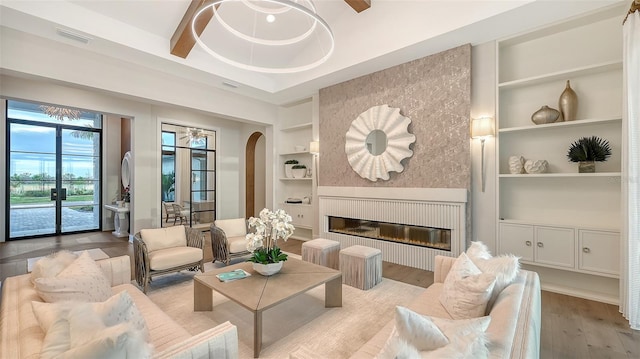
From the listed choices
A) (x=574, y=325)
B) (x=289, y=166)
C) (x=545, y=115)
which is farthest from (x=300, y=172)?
(x=574, y=325)

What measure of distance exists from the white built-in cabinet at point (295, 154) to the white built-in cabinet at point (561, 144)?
3.77 m

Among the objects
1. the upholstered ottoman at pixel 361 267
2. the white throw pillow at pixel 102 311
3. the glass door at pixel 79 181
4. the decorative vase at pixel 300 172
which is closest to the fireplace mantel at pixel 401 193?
the decorative vase at pixel 300 172

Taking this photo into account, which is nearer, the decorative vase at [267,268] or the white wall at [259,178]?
the decorative vase at [267,268]

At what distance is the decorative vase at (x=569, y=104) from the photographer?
10.4ft

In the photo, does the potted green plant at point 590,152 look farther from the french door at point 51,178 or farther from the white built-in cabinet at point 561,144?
the french door at point 51,178

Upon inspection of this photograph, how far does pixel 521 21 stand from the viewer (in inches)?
127

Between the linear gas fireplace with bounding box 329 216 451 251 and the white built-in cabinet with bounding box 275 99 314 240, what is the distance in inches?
47.0

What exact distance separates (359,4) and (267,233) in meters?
3.47

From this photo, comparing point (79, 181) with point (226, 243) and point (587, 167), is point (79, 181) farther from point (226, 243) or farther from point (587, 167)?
point (587, 167)

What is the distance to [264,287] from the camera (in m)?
2.50

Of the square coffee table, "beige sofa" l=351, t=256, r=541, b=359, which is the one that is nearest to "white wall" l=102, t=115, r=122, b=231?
the square coffee table

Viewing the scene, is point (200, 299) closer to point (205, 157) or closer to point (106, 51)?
point (106, 51)

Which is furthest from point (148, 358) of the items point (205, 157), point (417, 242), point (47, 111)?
point (47, 111)

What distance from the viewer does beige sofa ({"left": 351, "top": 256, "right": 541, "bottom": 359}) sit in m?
1.21
